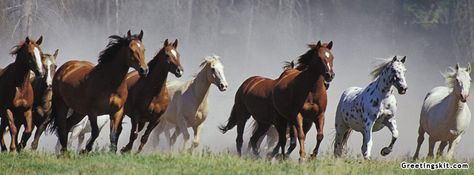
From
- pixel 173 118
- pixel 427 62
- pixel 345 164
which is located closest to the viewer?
pixel 345 164

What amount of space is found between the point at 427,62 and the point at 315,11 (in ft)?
33.0

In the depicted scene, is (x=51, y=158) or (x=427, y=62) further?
(x=427, y=62)

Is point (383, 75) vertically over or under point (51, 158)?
over

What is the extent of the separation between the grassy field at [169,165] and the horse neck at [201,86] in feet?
18.8

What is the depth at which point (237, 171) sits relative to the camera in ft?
45.9

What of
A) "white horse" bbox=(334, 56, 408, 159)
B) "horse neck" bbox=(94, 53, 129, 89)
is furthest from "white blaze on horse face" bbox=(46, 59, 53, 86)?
"white horse" bbox=(334, 56, 408, 159)

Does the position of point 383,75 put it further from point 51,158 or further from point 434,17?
point 434,17

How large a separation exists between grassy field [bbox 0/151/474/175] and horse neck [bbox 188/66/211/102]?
5729 mm

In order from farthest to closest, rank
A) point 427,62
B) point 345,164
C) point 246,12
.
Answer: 1. point 246,12
2. point 427,62
3. point 345,164

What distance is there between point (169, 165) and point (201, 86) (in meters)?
7.03

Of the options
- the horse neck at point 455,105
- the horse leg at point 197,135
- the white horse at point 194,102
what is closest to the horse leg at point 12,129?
the white horse at point 194,102

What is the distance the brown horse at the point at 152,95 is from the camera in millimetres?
17203

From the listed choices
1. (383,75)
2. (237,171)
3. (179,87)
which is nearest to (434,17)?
(179,87)

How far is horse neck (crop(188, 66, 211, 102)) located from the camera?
70.1 ft
